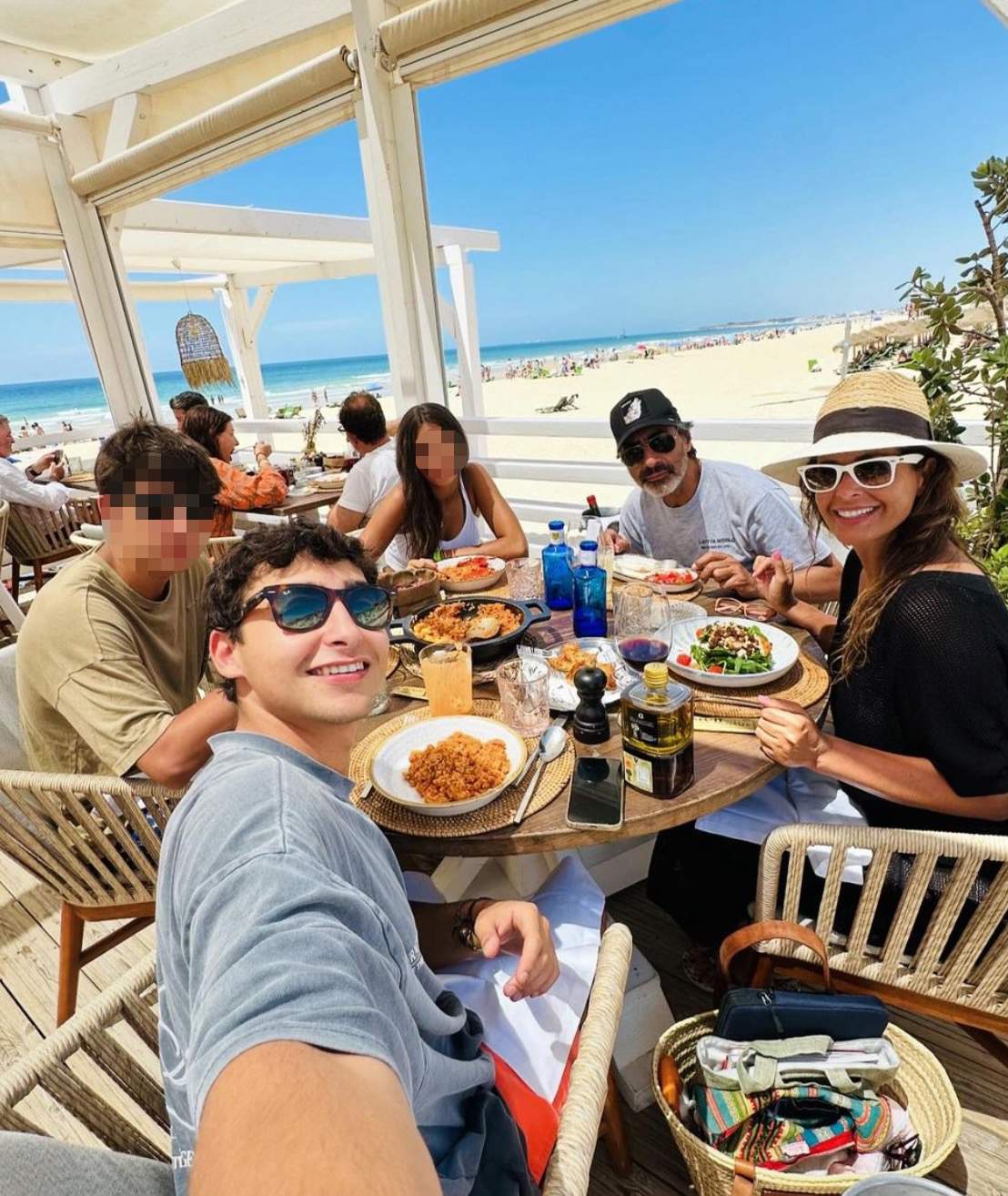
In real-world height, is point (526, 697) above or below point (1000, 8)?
below

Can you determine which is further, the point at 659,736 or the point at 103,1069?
the point at 659,736

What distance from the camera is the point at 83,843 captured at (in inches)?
53.7

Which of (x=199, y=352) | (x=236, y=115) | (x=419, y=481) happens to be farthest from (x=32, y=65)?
(x=419, y=481)

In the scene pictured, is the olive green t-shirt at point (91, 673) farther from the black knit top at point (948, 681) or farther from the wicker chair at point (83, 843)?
the black knit top at point (948, 681)

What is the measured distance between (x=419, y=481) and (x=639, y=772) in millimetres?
1900

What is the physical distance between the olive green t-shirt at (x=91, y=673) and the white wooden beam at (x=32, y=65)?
5.83 metres

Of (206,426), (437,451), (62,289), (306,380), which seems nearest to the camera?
(437,451)

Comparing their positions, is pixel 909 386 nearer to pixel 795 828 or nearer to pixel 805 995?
pixel 795 828

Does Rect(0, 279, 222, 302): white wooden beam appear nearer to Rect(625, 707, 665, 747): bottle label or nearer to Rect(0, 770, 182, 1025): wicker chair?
Rect(0, 770, 182, 1025): wicker chair

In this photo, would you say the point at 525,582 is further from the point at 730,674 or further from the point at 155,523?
the point at 155,523

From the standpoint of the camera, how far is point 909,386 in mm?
1399

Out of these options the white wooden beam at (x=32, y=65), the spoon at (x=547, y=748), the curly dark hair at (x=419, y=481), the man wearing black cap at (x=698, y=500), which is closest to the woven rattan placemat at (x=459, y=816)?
the spoon at (x=547, y=748)

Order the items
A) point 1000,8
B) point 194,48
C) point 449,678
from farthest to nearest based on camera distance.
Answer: point 194,48 → point 1000,8 → point 449,678

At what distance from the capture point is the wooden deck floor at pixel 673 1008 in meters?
1.27
